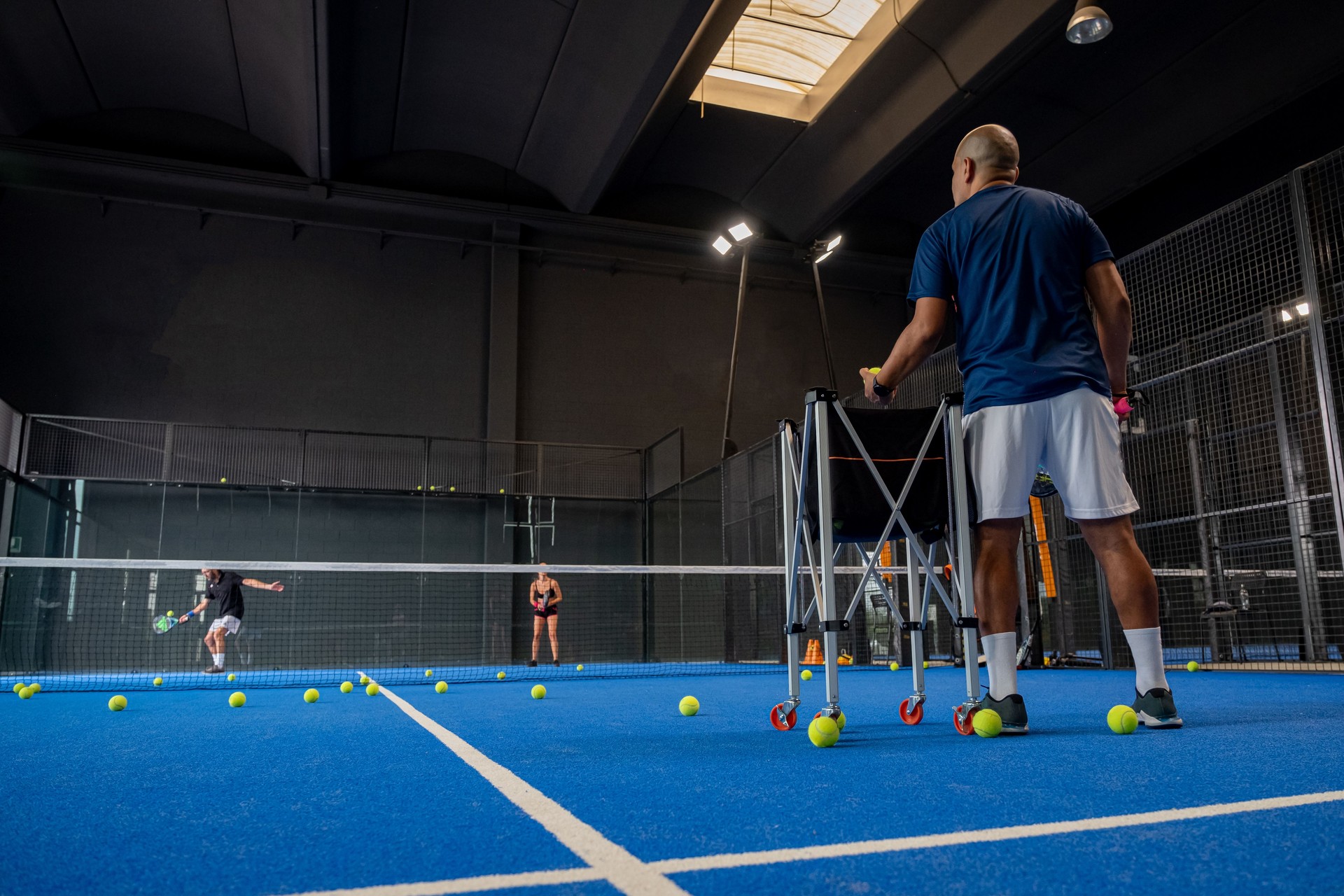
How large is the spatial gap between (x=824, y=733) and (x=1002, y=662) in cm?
68

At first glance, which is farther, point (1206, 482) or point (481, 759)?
point (1206, 482)

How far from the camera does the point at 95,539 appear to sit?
14211 millimetres

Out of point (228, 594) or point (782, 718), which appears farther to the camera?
point (228, 594)

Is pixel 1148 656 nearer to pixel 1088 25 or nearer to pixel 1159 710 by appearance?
pixel 1159 710

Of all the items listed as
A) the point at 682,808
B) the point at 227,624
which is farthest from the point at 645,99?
the point at 682,808

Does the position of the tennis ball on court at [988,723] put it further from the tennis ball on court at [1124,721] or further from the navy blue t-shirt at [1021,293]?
the navy blue t-shirt at [1021,293]

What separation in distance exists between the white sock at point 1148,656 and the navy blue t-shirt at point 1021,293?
81 centimetres

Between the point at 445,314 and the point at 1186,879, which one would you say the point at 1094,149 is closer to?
the point at 445,314

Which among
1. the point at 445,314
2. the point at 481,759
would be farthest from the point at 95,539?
the point at 481,759

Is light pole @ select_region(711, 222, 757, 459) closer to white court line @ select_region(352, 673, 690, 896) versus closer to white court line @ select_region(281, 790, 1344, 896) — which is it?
white court line @ select_region(352, 673, 690, 896)

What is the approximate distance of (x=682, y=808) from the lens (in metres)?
1.89

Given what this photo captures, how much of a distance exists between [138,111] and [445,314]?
5.85 m

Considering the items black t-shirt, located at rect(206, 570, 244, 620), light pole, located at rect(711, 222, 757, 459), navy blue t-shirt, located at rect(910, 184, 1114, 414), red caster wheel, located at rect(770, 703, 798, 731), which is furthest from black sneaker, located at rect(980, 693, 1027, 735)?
light pole, located at rect(711, 222, 757, 459)

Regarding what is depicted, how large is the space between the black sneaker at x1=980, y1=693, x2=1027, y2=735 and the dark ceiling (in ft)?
33.0
